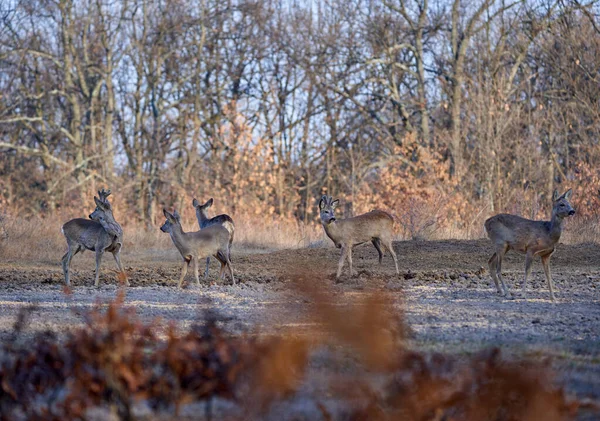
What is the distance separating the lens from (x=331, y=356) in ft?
21.5

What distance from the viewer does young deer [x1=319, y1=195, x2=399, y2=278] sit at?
1528cm

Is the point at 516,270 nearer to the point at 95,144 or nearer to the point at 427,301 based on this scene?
the point at 427,301

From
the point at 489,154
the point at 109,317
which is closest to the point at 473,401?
the point at 109,317

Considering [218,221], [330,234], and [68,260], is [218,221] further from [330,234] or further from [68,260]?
[68,260]

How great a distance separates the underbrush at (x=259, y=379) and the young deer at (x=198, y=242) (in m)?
9.01

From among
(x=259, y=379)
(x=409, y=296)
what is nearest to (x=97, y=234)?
(x=409, y=296)

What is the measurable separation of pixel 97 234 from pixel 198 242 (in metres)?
1.70

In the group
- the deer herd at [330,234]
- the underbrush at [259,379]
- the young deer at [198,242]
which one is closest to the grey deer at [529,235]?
the deer herd at [330,234]

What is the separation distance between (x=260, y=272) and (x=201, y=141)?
20.9 m

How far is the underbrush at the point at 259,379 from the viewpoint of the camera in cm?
404

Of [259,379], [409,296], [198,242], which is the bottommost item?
[409,296]

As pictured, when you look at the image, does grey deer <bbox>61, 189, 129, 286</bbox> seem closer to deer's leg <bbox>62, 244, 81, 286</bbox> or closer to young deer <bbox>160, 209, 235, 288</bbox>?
deer's leg <bbox>62, 244, 81, 286</bbox>

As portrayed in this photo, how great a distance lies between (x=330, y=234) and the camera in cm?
1552

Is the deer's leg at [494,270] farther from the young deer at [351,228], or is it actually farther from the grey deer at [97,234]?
the grey deer at [97,234]
